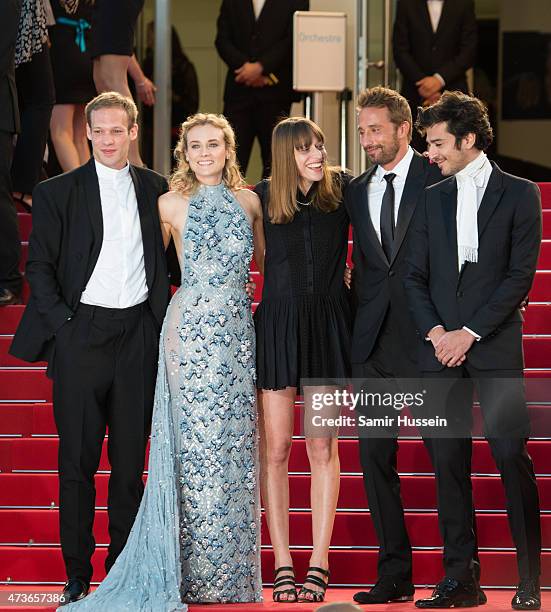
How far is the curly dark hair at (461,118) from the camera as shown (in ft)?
17.4

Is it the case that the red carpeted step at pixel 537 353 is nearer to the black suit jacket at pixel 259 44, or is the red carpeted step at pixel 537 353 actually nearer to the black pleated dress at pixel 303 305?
the black pleated dress at pixel 303 305

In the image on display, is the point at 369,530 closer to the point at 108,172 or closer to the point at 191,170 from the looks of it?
the point at 191,170

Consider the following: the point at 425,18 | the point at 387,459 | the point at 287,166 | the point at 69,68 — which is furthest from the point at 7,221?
the point at 425,18

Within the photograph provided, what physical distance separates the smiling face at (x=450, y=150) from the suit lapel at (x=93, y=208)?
53.1 inches

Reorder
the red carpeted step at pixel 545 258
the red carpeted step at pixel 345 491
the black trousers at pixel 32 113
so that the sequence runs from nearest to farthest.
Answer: the red carpeted step at pixel 345 491 → the black trousers at pixel 32 113 → the red carpeted step at pixel 545 258

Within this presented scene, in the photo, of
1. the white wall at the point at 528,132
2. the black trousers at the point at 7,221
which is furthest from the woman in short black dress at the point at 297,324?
the white wall at the point at 528,132

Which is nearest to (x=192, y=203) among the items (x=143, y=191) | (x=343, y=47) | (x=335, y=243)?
(x=143, y=191)

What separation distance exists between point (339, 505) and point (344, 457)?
283 mm

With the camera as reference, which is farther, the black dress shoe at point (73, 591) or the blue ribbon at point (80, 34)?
the blue ribbon at point (80, 34)

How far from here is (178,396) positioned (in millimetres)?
5457

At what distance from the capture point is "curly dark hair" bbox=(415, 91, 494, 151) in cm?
532

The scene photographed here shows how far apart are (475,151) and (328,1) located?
643 centimetres

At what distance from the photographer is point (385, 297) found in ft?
17.9

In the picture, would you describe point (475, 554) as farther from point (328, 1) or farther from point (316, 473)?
point (328, 1)
